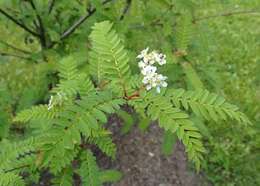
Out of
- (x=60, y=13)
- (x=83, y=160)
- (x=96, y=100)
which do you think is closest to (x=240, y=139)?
(x=60, y=13)

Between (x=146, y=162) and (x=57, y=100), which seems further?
(x=146, y=162)

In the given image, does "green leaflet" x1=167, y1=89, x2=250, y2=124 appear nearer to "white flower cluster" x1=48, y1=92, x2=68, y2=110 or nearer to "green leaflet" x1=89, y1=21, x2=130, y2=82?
"green leaflet" x1=89, y1=21, x2=130, y2=82

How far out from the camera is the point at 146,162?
360cm

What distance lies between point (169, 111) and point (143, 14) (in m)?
1.35

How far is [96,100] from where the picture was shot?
5.08 ft

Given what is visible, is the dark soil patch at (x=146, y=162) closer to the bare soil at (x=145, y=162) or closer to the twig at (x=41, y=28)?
the bare soil at (x=145, y=162)

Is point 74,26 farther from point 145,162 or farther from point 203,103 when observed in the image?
point 203,103

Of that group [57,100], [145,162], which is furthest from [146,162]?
[57,100]

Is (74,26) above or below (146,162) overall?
above

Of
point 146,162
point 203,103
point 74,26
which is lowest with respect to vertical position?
point 203,103

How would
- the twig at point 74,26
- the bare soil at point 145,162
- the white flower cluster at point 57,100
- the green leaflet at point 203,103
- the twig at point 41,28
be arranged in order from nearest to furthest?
the green leaflet at point 203,103
the white flower cluster at point 57,100
the twig at point 41,28
the twig at point 74,26
the bare soil at point 145,162

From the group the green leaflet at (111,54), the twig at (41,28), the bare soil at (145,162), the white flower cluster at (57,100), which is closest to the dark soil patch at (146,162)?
the bare soil at (145,162)

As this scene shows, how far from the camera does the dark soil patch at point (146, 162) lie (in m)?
3.47

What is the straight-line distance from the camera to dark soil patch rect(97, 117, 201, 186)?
347cm
